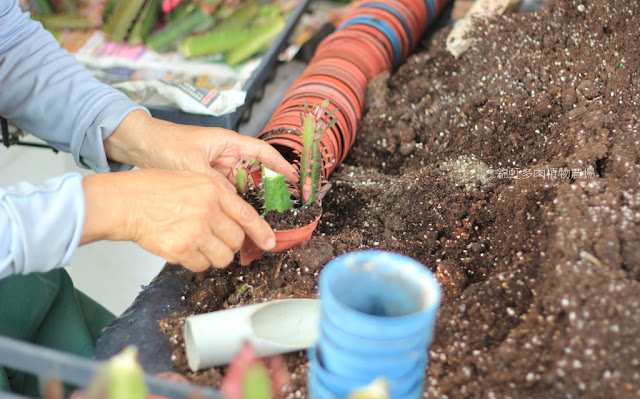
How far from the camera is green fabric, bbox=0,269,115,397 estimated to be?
130cm

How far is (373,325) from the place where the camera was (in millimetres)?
615

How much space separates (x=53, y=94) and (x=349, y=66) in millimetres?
867

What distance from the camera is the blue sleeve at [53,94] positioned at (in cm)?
144

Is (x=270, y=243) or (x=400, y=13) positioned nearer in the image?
(x=270, y=243)

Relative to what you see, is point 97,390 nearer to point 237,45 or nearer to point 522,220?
point 522,220

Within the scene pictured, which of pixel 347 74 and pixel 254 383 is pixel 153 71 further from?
pixel 254 383

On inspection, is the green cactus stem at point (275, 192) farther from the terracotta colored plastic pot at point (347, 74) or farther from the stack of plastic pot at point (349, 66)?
the terracotta colored plastic pot at point (347, 74)

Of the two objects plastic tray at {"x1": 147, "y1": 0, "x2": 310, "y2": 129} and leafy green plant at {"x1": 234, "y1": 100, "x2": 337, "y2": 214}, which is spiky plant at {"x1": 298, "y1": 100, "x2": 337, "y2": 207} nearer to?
leafy green plant at {"x1": 234, "y1": 100, "x2": 337, "y2": 214}

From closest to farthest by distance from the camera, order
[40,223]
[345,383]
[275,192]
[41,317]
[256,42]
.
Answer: [345,383] → [40,223] → [275,192] → [41,317] → [256,42]

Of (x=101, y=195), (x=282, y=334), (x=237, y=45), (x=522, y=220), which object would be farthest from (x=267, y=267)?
(x=237, y=45)

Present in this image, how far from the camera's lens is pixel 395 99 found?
5.83ft

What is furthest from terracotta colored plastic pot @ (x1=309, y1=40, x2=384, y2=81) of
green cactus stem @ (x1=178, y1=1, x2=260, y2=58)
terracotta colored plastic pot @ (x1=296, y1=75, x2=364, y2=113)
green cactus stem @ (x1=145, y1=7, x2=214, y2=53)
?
green cactus stem @ (x1=145, y1=7, x2=214, y2=53)

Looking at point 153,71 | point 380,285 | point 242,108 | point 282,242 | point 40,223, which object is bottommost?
point 153,71

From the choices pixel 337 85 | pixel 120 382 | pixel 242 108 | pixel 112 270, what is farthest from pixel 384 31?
pixel 120 382
